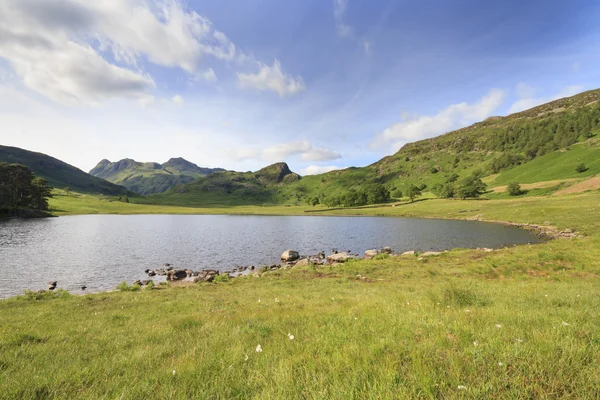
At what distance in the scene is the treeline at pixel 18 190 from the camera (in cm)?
11762

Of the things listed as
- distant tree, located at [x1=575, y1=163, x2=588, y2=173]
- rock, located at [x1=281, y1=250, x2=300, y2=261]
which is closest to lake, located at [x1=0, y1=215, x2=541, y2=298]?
rock, located at [x1=281, y1=250, x2=300, y2=261]

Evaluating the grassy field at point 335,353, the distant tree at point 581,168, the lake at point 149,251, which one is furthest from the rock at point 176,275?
the distant tree at point 581,168

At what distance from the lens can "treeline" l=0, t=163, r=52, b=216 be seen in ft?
386

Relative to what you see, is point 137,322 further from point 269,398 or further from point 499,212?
point 499,212

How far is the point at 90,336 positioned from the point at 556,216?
87352mm

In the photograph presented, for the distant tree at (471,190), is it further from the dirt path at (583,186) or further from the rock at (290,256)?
the rock at (290,256)

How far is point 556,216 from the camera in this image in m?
63.6

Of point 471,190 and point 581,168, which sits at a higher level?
point 581,168

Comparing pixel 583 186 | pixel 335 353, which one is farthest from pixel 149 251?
pixel 583 186

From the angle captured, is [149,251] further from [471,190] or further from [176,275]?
[471,190]

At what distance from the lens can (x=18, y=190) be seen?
127m

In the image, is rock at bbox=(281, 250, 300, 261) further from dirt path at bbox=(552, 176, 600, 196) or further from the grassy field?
dirt path at bbox=(552, 176, 600, 196)

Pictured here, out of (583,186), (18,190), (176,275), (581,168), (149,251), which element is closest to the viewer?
(176,275)

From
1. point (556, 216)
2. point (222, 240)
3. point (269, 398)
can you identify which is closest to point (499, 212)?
point (556, 216)
